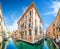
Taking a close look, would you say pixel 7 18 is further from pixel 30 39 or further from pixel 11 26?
pixel 30 39

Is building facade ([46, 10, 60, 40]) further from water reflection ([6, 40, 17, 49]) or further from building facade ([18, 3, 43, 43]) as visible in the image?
water reflection ([6, 40, 17, 49])

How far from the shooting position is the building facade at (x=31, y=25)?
12.1 ft

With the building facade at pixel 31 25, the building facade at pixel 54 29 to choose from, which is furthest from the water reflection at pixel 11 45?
the building facade at pixel 54 29

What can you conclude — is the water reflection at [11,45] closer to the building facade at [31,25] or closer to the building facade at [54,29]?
the building facade at [31,25]

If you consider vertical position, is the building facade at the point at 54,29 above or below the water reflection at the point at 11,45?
above

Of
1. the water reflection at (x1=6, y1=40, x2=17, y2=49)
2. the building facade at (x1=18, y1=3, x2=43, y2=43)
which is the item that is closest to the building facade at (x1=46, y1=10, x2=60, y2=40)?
the building facade at (x1=18, y1=3, x2=43, y2=43)

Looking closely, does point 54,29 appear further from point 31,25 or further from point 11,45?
point 11,45

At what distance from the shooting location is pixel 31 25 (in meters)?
3.69

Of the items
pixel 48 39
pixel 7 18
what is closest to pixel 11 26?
pixel 7 18

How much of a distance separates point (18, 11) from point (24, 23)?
21 cm

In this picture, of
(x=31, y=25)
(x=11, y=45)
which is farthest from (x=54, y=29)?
(x=11, y=45)

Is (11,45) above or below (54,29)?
below

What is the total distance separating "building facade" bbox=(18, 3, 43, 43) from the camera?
12.1 feet

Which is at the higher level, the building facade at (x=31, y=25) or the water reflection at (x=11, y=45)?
the building facade at (x=31, y=25)
